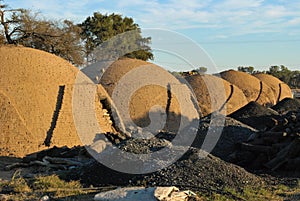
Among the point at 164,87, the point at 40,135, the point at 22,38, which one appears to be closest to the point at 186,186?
the point at 40,135

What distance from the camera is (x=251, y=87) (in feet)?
96.1

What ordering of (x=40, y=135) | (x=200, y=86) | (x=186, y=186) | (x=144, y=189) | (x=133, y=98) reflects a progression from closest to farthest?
(x=144, y=189)
(x=186, y=186)
(x=40, y=135)
(x=133, y=98)
(x=200, y=86)

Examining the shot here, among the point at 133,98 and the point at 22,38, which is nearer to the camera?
the point at 133,98

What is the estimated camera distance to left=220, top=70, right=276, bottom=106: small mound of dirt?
2891 centimetres

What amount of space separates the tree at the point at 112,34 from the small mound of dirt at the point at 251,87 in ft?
21.7

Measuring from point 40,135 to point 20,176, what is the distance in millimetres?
2397

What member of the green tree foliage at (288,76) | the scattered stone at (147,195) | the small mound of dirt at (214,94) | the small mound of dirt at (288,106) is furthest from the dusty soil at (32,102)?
the green tree foliage at (288,76)

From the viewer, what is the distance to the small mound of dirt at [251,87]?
28906 millimetres

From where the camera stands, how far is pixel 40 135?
1169 cm

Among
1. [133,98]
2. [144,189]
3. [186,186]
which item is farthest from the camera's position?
[133,98]

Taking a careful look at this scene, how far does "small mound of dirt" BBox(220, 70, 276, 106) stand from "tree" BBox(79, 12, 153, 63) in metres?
6.61

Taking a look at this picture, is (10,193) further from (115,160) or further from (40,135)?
(40,135)

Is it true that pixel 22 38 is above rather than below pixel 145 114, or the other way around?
above

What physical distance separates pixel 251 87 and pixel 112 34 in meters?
12.0
